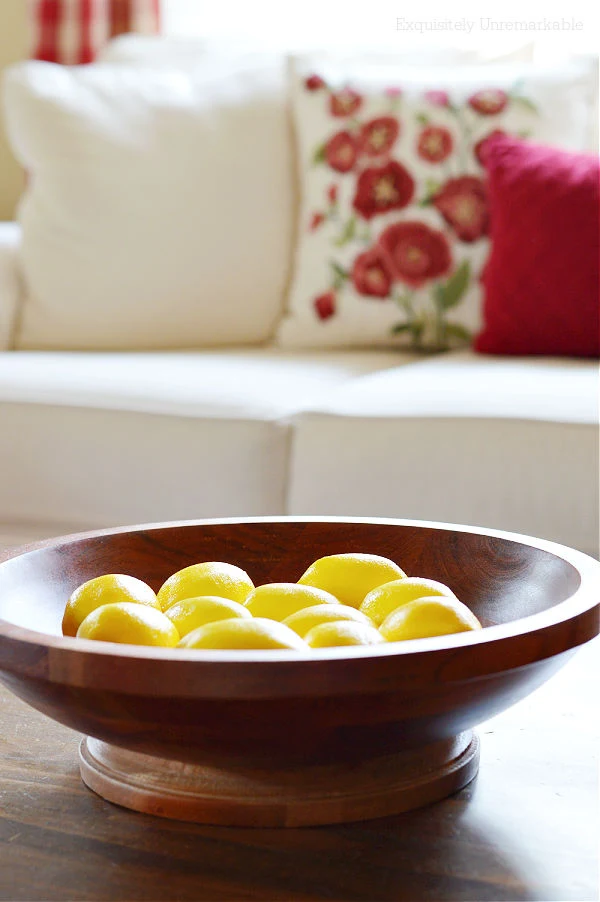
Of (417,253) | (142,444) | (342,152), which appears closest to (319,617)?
(142,444)

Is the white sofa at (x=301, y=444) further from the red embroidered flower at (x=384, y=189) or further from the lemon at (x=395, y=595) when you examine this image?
the lemon at (x=395, y=595)

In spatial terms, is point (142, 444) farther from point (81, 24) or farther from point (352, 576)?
point (81, 24)

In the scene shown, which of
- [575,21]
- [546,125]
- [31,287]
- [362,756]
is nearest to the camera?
[362,756]

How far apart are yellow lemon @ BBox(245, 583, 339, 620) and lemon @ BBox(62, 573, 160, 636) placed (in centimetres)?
6

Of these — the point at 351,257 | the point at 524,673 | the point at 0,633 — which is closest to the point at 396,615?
the point at 524,673

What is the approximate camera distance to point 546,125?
2.13 meters

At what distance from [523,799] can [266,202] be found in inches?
71.4

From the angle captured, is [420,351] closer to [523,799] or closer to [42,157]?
[42,157]

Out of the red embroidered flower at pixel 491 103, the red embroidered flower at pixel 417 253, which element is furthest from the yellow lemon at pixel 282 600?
the red embroidered flower at pixel 491 103

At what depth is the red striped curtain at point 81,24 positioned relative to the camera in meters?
3.10

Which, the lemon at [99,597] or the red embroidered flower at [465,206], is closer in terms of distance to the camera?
the lemon at [99,597]

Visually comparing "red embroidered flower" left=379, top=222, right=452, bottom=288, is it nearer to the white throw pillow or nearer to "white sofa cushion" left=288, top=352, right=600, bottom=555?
the white throw pillow

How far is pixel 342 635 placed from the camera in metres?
0.56

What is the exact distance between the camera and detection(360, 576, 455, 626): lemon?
0.64 meters
